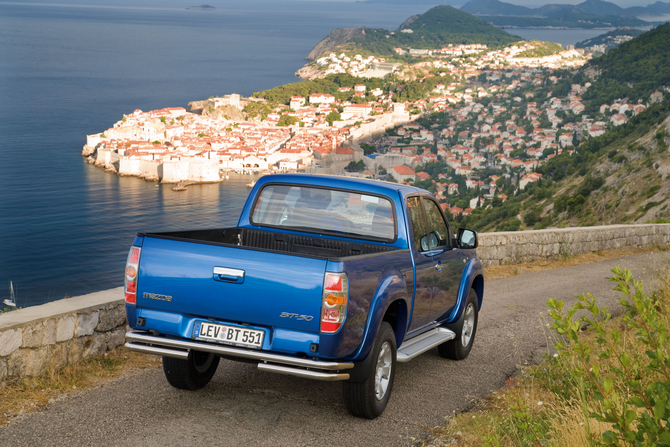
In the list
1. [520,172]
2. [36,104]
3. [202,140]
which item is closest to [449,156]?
[520,172]

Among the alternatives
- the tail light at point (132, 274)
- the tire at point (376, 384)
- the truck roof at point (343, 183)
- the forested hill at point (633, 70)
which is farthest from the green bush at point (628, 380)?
the forested hill at point (633, 70)

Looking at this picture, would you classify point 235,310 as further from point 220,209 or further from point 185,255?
point 220,209

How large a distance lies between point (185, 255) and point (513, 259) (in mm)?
8798

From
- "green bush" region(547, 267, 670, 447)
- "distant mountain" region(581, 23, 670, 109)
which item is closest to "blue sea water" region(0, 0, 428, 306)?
"green bush" region(547, 267, 670, 447)

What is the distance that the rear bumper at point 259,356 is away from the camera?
3.51 meters

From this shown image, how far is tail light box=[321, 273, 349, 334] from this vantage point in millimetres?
3443

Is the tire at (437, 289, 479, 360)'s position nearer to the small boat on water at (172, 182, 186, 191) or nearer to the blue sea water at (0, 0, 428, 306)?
the blue sea water at (0, 0, 428, 306)

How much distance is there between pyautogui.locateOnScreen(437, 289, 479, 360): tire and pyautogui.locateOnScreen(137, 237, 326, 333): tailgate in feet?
7.66

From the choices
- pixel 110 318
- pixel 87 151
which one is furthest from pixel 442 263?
pixel 87 151

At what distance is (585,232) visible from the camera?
1304 centimetres

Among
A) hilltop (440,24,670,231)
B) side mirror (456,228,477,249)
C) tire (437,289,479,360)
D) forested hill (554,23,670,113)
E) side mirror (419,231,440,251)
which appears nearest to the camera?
side mirror (419,231,440,251)

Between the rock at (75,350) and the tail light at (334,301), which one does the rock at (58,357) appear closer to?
the rock at (75,350)

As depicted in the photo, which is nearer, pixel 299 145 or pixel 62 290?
pixel 62 290

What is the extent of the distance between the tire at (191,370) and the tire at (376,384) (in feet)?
3.69
